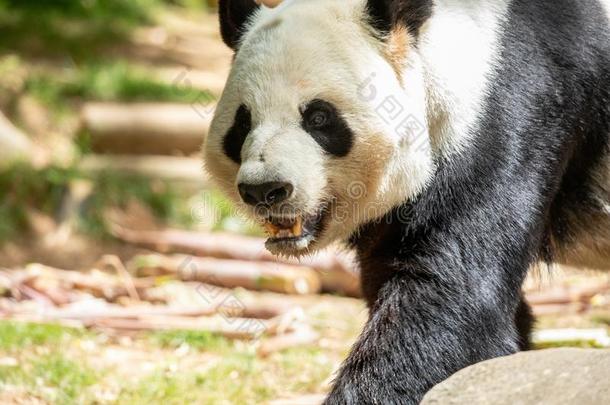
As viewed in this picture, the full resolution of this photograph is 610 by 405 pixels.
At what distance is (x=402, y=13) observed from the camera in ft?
15.3

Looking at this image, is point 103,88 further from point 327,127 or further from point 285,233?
point 327,127

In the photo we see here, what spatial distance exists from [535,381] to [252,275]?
5248 millimetres

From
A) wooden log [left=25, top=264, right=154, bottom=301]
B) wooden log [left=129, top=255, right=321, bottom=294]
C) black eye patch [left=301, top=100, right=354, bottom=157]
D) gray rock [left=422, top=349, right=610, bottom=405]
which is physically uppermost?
gray rock [left=422, top=349, right=610, bottom=405]

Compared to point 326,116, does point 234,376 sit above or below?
below

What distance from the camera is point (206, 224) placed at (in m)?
10.4

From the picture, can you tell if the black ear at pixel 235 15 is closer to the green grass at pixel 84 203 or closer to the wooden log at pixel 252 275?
the wooden log at pixel 252 275

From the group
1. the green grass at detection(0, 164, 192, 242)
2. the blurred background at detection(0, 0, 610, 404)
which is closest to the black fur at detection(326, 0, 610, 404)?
the blurred background at detection(0, 0, 610, 404)

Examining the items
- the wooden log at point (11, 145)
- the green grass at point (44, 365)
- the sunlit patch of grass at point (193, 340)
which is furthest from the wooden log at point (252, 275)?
the wooden log at point (11, 145)

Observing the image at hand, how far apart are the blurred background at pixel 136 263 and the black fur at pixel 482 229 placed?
3.26 feet

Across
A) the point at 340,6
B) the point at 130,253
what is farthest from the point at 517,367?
the point at 130,253

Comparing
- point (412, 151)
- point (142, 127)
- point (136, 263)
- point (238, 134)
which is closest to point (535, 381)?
point (412, 151)

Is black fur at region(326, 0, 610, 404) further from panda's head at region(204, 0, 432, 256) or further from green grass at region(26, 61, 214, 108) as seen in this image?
green grass at region(26, 61, 214, 108)

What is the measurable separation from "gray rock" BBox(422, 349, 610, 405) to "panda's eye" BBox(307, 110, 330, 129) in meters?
1.39

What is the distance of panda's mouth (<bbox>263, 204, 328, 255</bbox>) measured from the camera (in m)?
4.73
